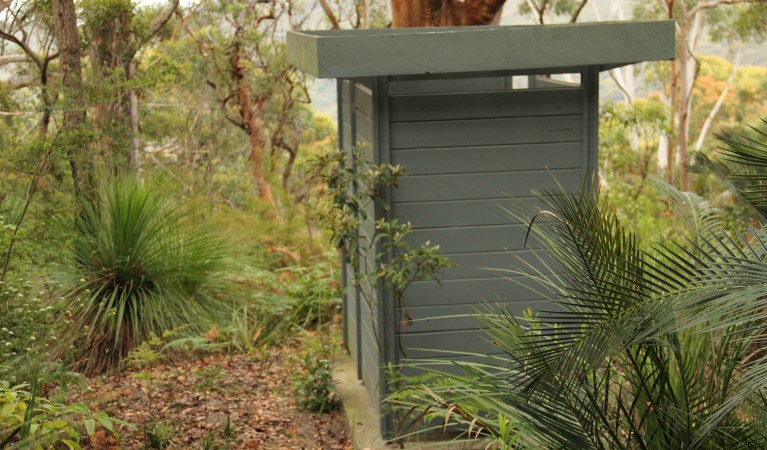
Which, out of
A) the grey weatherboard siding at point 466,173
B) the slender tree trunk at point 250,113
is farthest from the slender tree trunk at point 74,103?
→ the slender tree trunk at point 250,113

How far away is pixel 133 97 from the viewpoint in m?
10.4

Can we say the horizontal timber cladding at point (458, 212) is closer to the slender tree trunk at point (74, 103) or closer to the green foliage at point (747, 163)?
the green foliage at point (747, 163)

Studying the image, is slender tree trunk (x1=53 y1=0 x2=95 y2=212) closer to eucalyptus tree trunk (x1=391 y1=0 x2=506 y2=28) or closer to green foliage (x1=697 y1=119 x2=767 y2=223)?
eucalyptus tree trunk (x1=391 y1=0 x2=506 y2=28)

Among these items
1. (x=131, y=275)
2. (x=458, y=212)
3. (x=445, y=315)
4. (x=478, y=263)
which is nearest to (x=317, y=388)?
(x=445, y=315)

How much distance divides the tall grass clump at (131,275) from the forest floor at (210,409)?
1.05ft

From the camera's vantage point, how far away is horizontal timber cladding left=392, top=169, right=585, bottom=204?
17.3 feet

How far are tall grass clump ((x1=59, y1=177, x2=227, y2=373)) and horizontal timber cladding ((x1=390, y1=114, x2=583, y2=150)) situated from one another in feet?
8.50

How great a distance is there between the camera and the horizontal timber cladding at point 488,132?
523cm

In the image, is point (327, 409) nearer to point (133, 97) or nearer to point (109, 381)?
point (109, 381)

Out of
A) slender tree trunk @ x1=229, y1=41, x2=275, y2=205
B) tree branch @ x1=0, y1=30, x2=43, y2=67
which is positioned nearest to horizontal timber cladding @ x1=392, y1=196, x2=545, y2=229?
tree branch @ x1=0, y1=30, x2=43, y2=67

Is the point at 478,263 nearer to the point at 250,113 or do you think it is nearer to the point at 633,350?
the point at 633,350

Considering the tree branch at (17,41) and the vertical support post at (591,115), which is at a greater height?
the tree branch at (17,41)

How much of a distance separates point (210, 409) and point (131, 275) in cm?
167

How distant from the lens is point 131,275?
725 centimetres
